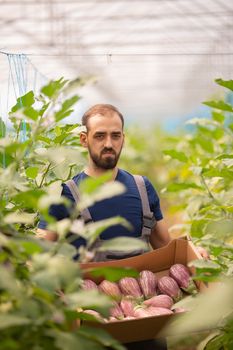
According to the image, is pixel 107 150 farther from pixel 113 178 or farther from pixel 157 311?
pixel 157 311

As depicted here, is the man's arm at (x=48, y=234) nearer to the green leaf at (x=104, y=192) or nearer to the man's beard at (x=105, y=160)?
the man's beard at (x=105, y=160)

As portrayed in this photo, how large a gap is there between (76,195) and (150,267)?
0.40m

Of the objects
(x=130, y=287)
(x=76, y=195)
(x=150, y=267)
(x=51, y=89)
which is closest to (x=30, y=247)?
(x=51, y=89)

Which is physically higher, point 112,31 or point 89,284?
point 112,31

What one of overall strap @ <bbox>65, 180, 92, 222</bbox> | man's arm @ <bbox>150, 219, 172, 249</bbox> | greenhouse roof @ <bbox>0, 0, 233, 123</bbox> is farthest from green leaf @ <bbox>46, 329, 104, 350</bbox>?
greenhouse roof @ <bbox>0, 0, 233, 123</bbox>

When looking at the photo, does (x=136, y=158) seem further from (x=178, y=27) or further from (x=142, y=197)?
(x=142, y=197)

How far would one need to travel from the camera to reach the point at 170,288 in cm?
145

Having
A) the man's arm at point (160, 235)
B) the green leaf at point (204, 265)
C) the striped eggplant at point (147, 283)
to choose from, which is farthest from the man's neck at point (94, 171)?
the green leaf at point (204, 265)

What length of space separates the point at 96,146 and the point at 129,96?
12.0 metres

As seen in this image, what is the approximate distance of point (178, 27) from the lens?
7531mm

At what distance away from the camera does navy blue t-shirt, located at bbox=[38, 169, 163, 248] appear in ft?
6.06

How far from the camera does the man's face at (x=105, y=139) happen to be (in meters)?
1.92

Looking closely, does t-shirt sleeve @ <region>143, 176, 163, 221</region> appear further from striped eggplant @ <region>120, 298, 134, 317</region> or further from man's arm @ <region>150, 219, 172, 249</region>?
striped eggplant @ <region>120, 298, 134, 317</region>

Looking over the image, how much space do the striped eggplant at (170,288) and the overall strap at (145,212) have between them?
45cm
